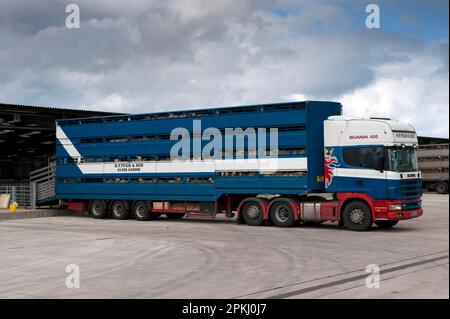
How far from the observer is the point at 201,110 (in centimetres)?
2117

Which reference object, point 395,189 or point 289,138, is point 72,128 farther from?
point 395,189

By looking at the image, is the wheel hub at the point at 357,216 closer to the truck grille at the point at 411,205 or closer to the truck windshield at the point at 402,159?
the truck grille at the point at 411,205

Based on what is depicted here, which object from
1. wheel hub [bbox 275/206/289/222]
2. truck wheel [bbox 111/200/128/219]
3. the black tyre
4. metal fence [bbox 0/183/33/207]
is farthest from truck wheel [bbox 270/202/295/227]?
metal fence [bbox 0/183/33/207]

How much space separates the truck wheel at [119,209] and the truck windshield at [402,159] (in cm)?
1049

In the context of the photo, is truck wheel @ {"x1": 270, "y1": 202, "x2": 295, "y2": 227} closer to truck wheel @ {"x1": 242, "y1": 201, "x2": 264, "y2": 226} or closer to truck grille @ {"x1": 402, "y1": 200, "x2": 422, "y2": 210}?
truck wheel @ {"x1": 242, "y1": 201, "x2": 264, "y2": 226}

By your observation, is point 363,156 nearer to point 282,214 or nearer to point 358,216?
point 358,216

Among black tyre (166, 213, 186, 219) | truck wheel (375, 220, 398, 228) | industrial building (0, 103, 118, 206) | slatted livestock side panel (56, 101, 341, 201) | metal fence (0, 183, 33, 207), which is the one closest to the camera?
slatted livestock side panel (56, 101, 341, 201)

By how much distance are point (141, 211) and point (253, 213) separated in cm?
508

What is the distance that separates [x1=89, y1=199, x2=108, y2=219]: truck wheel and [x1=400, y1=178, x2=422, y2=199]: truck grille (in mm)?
11731

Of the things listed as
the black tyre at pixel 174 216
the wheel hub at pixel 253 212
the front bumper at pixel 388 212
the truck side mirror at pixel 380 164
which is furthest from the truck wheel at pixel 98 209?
the truck side mirror at pixel 380 164

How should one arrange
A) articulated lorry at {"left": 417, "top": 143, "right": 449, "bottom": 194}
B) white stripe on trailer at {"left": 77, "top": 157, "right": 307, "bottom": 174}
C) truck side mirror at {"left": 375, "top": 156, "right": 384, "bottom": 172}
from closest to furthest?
truck side mirror at {"left": 375, "top": 156, "right": 384, "bottom": 172}
white stripe on trailer at {"left": 77, "top": 157, "right": 307, "bottom": 174}
articulated lorry at {"left": 417, "top": 143, "right": 449, "bottom": 194}

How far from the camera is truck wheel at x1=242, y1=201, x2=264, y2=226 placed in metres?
20.2

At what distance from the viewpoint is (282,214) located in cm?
1981
